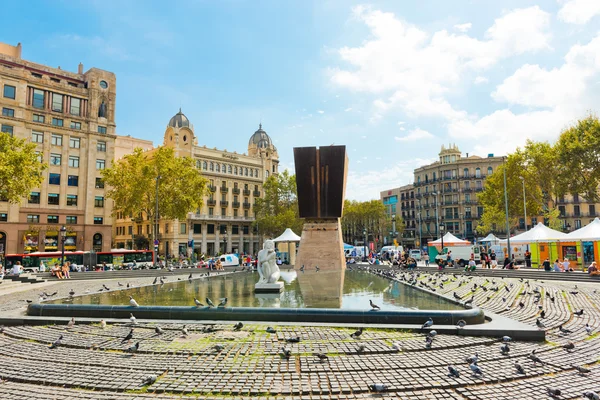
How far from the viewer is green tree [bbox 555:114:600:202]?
35.2 m

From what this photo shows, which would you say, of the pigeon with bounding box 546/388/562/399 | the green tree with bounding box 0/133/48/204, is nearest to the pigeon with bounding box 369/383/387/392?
the pigeon with bounding box 546/388/562/399

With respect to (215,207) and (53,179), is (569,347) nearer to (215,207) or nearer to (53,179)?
(53,179)

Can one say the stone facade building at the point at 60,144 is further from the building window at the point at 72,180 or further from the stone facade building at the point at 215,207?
the stone facade building at the point at 215,207

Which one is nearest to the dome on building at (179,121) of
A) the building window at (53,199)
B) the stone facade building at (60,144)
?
the stone facade building at (60,144)

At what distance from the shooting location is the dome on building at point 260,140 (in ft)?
255

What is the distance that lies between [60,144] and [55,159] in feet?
6.47

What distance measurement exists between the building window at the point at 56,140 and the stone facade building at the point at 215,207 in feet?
51.7

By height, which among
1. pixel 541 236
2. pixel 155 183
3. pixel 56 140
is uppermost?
pixel 56 140

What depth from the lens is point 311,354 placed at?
7055 millimetres

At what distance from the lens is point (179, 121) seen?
65.1 metres

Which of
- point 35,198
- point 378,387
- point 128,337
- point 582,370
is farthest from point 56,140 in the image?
point 582,370

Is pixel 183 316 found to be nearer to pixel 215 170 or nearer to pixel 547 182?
pixel 547 182

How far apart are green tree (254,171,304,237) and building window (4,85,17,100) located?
35.8 m

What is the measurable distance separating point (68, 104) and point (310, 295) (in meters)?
48.0
